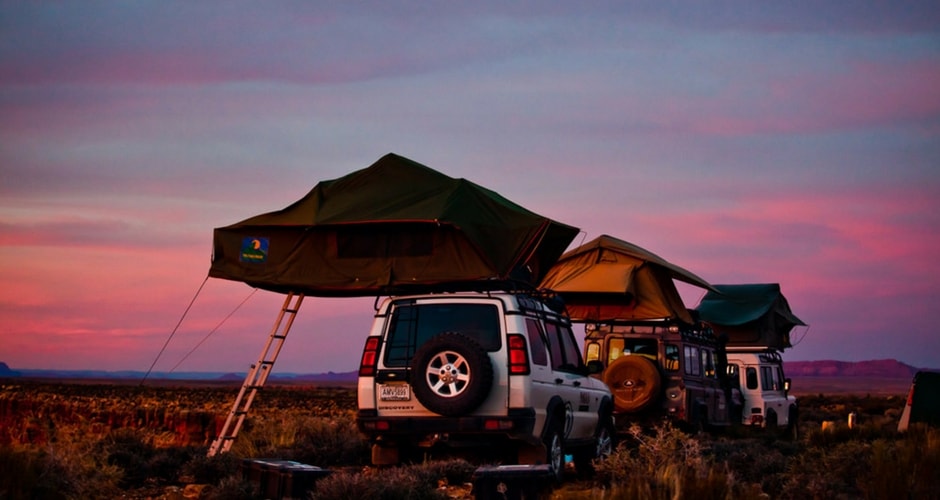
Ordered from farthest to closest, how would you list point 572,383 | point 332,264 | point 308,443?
point 308,443 < point 332,264 < point 572,383

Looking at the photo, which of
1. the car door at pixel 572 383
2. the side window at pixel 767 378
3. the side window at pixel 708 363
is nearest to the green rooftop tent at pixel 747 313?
the side window at pixel 767 378

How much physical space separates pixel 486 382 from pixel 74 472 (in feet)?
13.8

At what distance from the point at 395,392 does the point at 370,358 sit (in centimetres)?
51

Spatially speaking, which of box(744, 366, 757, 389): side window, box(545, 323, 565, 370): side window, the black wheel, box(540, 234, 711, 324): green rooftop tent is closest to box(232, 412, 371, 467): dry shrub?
box(545, 323, 565, 370): side window

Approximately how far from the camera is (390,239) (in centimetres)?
1478

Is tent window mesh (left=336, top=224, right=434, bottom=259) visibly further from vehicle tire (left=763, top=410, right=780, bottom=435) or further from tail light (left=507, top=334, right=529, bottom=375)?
vehicle tire (left=763, top=410, right=780, bottom=435)

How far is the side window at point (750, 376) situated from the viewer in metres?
26.0

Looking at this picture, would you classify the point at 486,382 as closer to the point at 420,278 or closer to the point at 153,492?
the point at 420,278

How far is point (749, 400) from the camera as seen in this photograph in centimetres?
2569

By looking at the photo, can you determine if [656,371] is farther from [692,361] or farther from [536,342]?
[536,342]

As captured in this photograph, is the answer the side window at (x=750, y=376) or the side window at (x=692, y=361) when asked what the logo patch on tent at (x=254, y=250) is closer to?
the side window at (x=692, y=361)

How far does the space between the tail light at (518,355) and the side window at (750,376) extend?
15.2m

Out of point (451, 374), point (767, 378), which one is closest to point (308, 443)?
point (451, 374)

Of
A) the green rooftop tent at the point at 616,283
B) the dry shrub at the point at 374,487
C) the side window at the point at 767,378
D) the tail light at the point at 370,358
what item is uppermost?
the green rooftop tent at the point at 616,283
